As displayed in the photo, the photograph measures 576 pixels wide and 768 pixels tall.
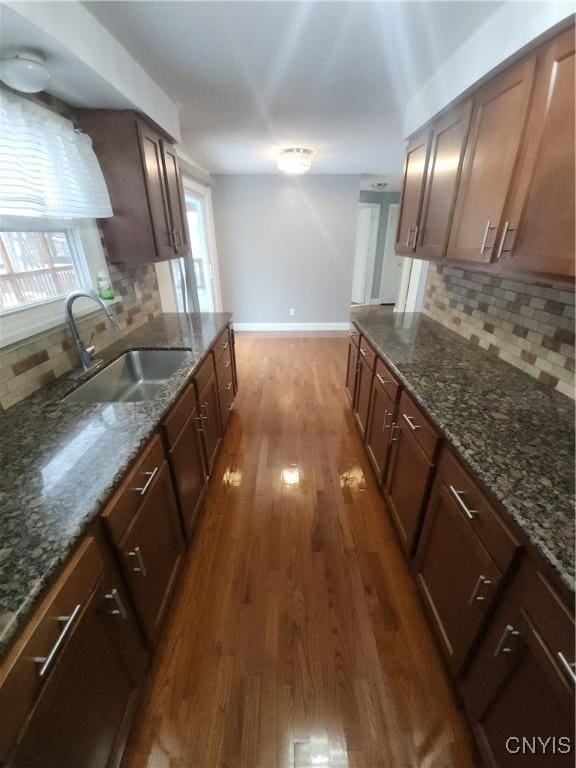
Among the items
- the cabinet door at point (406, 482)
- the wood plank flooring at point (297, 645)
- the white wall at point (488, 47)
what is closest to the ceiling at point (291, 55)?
the white wall at point (488, 47)

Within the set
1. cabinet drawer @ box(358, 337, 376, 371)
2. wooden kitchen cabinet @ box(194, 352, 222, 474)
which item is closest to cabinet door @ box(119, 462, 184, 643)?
wooden kitchen cabinet @ box(194, 352, 222, 474)

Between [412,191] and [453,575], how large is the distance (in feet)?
7.38

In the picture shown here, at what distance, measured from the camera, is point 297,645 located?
132cm

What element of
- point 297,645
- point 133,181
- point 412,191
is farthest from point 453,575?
point 133,181

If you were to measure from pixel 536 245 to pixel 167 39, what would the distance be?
1.80 meters

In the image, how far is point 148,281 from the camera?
2.57 m

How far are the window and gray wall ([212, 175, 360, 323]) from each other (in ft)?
11.4

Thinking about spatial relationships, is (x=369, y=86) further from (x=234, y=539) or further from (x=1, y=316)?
(x=234, y=539)

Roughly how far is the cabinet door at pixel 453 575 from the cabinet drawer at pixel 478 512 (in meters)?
0.03

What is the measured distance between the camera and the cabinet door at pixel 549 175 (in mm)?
980

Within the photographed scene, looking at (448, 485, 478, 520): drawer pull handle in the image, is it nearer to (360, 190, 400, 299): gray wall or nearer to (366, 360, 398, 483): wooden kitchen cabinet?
(366, 360, 398, 483): wooden kitchen cabinet

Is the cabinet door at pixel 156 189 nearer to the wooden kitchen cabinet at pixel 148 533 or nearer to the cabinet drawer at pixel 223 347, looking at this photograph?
the cabinet drawer at pixel 223 347

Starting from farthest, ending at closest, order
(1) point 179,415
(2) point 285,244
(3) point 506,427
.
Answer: (2) point 285,244, (1) point 179,415, (3) point 506,427

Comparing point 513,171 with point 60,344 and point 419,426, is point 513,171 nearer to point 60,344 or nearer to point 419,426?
point 419,426
